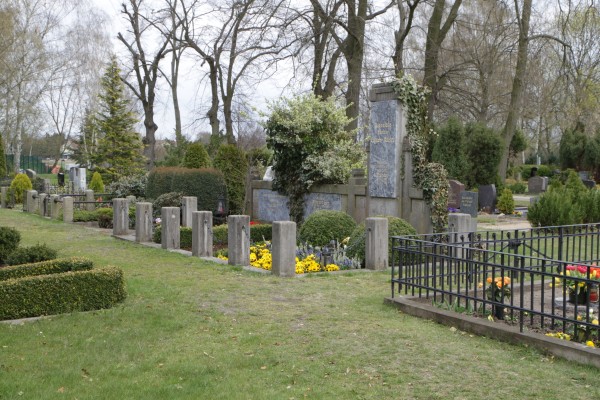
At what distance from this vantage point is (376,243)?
40.8 feet

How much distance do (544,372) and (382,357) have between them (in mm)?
1490

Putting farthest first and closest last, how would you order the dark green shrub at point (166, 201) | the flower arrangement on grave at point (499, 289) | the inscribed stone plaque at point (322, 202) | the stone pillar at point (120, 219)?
the dark green shrub at point (166, 201) < the stone pillar at point (120, 219) < the inscribed stone plaque at point (322, 202) < the flower arrangement on grave at point (499, 289)

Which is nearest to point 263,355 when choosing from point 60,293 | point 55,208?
point 60,293

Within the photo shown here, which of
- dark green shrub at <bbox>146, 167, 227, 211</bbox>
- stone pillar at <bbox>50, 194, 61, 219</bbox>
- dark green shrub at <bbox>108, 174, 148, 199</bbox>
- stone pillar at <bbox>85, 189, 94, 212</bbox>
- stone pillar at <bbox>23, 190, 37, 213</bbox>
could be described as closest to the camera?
dark green shrub at <bbox>146, 167, 227, 211</bbox>

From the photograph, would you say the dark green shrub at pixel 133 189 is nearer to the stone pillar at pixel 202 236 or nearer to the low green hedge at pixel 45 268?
the stone pillar at pixel 202 236

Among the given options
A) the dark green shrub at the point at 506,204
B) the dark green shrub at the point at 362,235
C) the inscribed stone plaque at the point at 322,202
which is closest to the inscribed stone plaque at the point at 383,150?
the inscribed stone plaque at the point at 322,202

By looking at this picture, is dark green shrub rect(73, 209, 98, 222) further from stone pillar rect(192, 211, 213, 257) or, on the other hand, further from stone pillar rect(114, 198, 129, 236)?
stone pillar rect(192, 211, 213, 257)

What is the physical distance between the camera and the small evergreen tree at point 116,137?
128ft

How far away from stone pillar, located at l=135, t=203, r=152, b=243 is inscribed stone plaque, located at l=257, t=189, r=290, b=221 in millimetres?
4237

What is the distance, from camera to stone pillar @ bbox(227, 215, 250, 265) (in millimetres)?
12602

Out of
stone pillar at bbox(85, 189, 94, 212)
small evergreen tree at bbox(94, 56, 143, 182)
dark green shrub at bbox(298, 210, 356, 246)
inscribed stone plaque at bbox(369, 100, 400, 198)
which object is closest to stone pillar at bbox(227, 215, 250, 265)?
dark green shrub at bbox(298, 210, 356, 246)

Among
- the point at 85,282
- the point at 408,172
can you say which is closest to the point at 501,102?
the point at 408,172

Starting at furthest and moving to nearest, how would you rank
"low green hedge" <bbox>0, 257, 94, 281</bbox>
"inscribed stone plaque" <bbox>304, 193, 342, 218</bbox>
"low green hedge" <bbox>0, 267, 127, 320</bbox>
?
"inscribed stone plaque" <bbox>304, 193, 342, 218</bbox> → "low green hedge" <bbox>0, 257, 94, 281</bbox> → "low green hedge" <bbox>0, 267, 127, 320</bbox>

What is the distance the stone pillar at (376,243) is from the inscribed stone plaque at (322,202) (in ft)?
16.0
